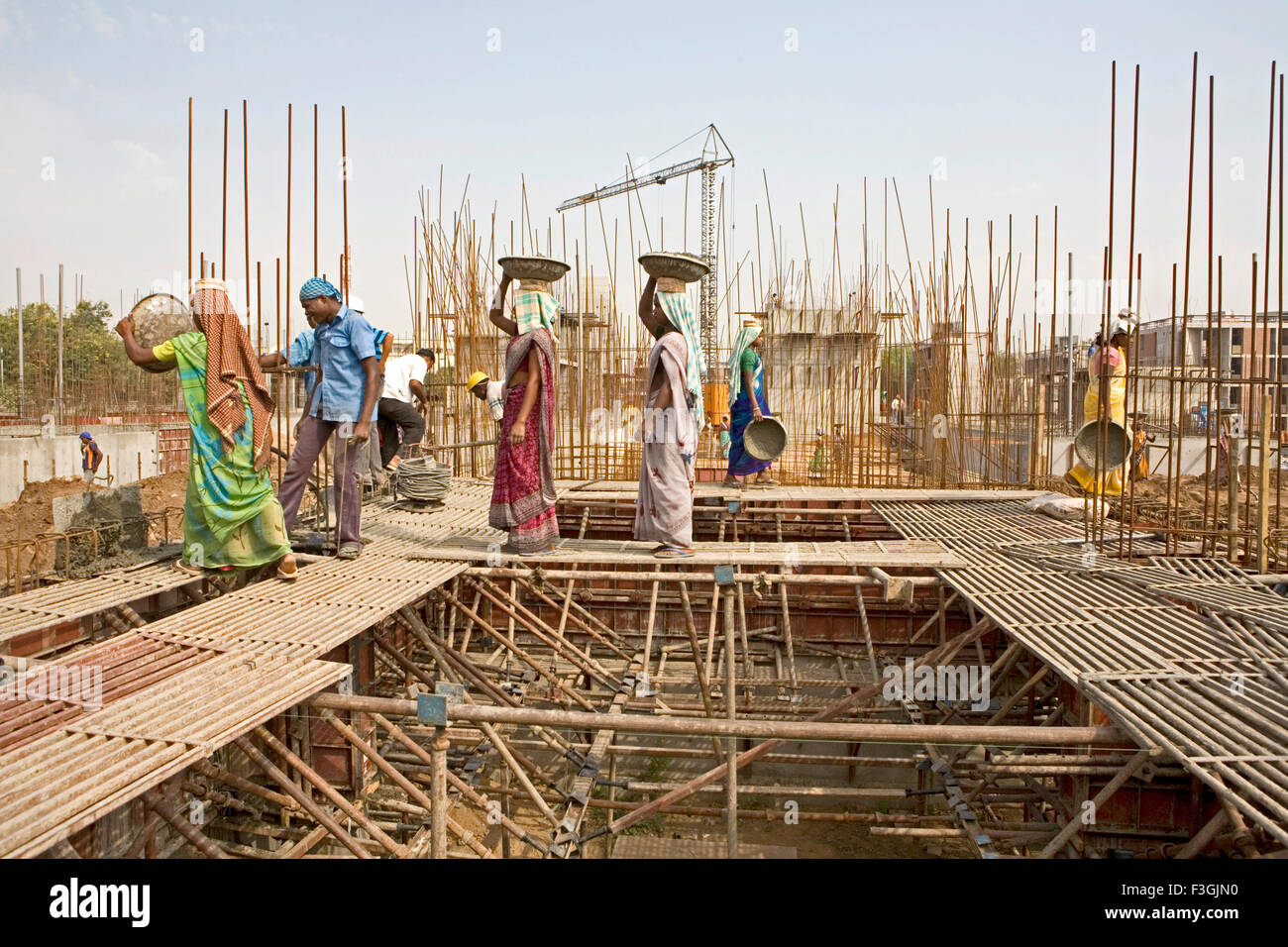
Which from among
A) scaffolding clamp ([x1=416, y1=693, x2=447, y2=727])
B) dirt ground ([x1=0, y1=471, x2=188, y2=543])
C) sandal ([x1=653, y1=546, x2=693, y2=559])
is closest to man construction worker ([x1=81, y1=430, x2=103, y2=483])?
dirt ground ([x1=0, y1=471, x2=188, y2=543])

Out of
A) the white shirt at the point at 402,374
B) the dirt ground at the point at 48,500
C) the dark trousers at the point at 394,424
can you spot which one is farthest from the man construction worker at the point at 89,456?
the white shirt at the point at 402,374

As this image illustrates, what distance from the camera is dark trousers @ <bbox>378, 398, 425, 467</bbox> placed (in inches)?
273

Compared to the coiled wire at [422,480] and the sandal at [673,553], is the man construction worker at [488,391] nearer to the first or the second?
the coiled wire at [422,480]

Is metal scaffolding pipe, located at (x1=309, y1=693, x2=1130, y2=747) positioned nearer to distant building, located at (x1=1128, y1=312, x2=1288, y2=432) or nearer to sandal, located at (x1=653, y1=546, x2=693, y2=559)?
distant building, located at (x1=1128, y1=312, x2=1288, y2=432)

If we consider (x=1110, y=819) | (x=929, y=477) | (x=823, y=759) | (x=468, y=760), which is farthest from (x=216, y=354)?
(x=929, y=477)

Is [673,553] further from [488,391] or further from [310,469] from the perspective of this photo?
[488,391]

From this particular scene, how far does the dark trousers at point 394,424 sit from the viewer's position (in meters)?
6.95

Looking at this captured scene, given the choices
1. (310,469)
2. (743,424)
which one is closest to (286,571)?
(310,469)

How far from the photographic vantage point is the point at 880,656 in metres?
5.78

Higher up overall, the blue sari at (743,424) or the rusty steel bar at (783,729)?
the blue sari at (743,424)

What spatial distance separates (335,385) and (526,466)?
3.44ft

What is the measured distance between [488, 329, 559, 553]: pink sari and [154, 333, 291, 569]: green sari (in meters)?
1.22

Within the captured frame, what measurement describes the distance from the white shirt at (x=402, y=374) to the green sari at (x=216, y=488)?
3.13 metres
